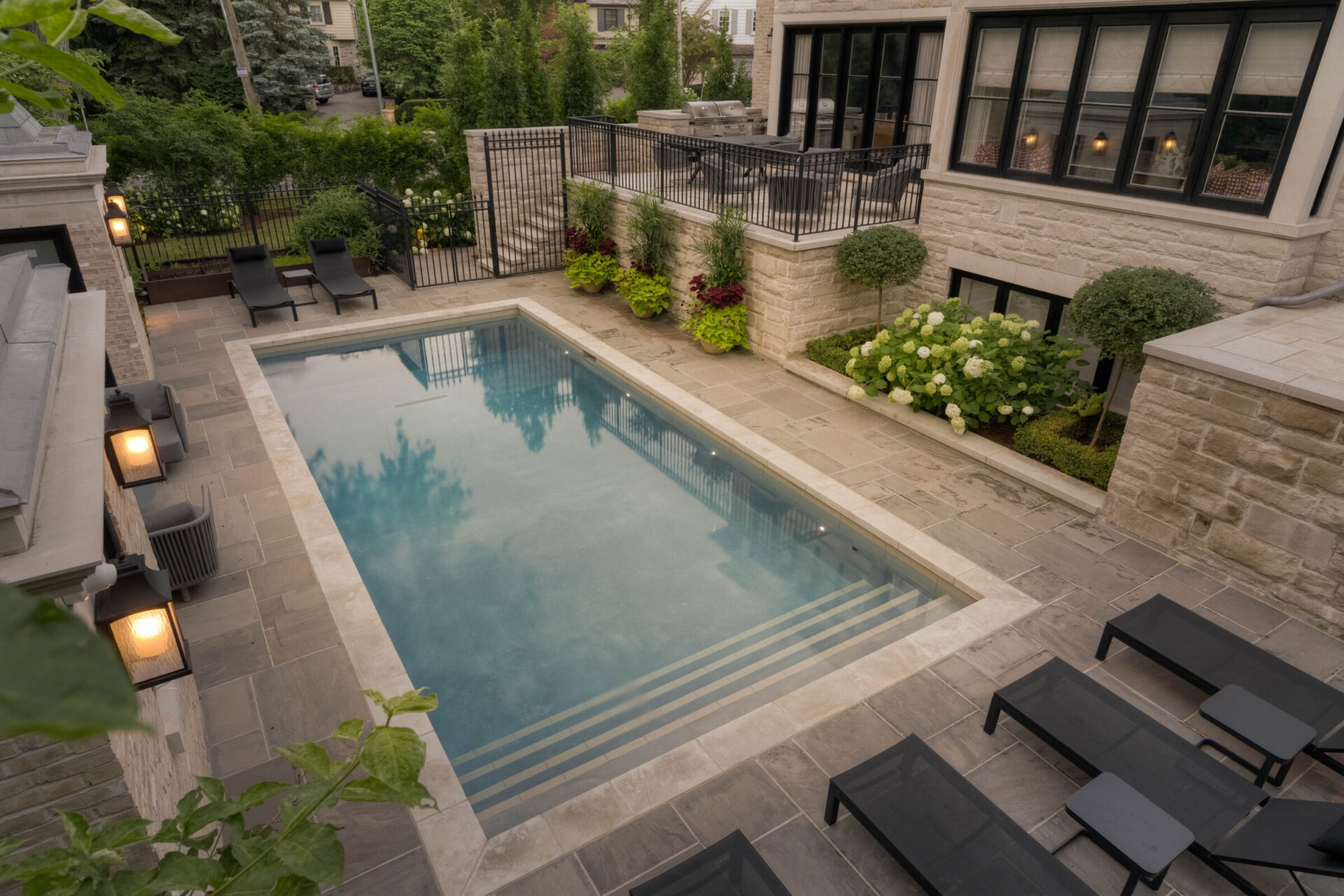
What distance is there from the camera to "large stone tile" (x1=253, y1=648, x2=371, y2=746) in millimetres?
5094

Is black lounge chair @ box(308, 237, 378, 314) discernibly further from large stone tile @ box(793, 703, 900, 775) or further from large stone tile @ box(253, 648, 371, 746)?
large stone tile @ box(793, 703, 900, 775)

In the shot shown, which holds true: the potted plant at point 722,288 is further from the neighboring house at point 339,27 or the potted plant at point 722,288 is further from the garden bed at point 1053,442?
the neighboring house at point 339,27

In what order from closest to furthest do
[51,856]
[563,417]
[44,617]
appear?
1. [44,617]
2. [51,856]
3. [563,417]

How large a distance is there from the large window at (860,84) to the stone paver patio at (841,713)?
18.0ft

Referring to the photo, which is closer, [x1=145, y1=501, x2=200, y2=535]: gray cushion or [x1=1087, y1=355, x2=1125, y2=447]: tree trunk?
[x1=145, y1=501, x2=200, y2=535]: gray cushion

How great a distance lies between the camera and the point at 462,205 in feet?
48.1

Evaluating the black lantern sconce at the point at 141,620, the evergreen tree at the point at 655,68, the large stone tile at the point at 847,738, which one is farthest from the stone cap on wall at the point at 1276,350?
the evergreen tree at the point at 655,68

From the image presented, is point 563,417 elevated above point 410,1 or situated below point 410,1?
below

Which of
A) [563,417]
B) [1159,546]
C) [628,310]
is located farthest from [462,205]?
[1159,546]

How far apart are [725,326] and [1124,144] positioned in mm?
4908

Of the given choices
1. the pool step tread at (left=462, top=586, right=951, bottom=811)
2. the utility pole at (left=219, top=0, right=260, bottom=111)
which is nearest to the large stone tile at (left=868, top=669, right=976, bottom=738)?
the pool step tread at (left=462, top=586, right=951, bottom=811)

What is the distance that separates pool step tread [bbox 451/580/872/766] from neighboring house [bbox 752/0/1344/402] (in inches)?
190

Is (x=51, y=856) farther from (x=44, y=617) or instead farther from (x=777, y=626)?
(x=777, y=626)

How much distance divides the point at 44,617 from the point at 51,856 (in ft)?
5.09
